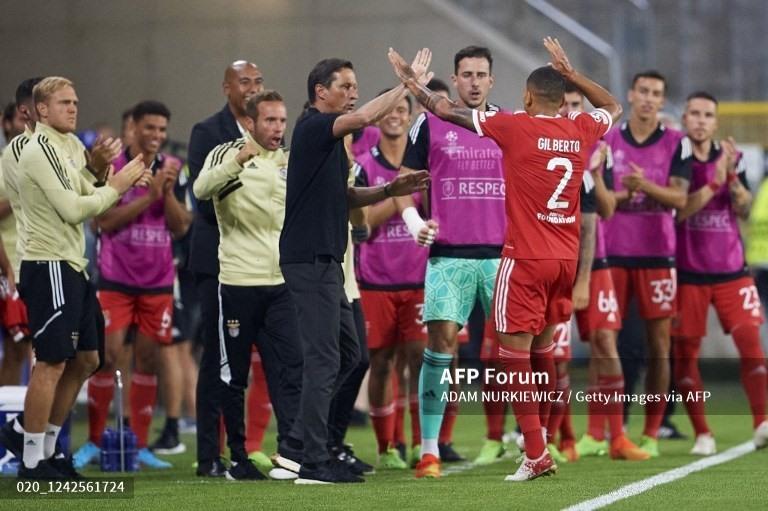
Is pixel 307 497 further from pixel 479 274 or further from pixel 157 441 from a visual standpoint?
pixel 157 441

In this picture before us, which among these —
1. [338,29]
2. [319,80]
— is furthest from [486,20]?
[319,80]

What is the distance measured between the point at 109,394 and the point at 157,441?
1.06 m

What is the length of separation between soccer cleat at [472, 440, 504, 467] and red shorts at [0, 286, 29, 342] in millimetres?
3080

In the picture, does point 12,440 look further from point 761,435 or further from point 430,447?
point 761,435

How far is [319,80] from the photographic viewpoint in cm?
801

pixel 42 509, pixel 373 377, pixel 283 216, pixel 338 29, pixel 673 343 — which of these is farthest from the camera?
pixel 338 29

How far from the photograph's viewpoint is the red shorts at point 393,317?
9.98 meters

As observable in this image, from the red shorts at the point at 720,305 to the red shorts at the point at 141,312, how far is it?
3495 mm

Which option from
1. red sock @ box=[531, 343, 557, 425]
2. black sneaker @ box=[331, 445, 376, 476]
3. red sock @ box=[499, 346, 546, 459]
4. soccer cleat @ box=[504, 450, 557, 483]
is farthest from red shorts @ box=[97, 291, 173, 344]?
soccer cleat @ box=[504, 450, 557, 483]

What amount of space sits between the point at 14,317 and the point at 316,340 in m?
3.13

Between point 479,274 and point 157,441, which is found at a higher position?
point 479,274

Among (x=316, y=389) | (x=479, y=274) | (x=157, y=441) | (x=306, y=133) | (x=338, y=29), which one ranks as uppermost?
(x=338, y=29)

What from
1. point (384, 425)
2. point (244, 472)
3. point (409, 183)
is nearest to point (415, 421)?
point (384, 425)

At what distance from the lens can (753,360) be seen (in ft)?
34.4
